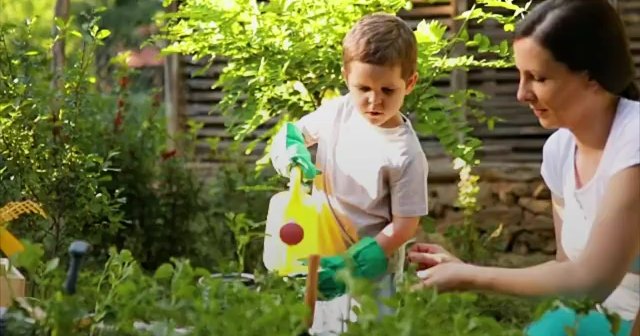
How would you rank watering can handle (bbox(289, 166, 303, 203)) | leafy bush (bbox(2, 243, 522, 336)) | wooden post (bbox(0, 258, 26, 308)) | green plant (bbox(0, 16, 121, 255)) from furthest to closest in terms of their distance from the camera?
green plant (bbox(0, 16, 121, 255)) → watering can handle (bbox(289, 166, 303, 203)) → wooden post (bbox(0, 258, 26, 308)) → leafy bush (bbox(2, 243, 522, 336))

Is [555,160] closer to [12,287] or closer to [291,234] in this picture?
[291,234]

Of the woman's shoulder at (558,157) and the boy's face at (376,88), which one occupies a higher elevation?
the boy's face at (376,88)

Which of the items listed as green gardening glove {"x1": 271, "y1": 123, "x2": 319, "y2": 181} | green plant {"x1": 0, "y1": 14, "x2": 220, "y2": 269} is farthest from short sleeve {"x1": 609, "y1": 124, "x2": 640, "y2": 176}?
green plant {"x1": 0, "y1": 14, "x2": 220, "y2": 269}

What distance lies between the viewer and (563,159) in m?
1.75

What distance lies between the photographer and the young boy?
2.22 metres

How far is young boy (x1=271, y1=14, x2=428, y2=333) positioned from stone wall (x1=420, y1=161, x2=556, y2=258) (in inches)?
109

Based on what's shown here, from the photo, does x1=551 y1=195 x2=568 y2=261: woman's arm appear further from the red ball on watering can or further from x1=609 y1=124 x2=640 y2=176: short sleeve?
the red ball on watering can

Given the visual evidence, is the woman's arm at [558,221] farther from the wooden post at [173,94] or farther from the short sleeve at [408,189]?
the wooden post at [173,94]

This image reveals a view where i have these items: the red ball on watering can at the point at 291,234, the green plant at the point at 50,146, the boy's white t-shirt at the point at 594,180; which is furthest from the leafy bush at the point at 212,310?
the green plant at the point at 50,146

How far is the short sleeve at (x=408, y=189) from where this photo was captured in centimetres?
223

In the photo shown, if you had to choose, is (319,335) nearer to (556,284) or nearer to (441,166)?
(556,284)

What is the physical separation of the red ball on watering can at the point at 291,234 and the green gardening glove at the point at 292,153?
0.61 ft

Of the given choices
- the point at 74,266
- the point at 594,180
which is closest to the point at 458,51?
the point at 594,180

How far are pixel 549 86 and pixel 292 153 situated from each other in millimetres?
769
